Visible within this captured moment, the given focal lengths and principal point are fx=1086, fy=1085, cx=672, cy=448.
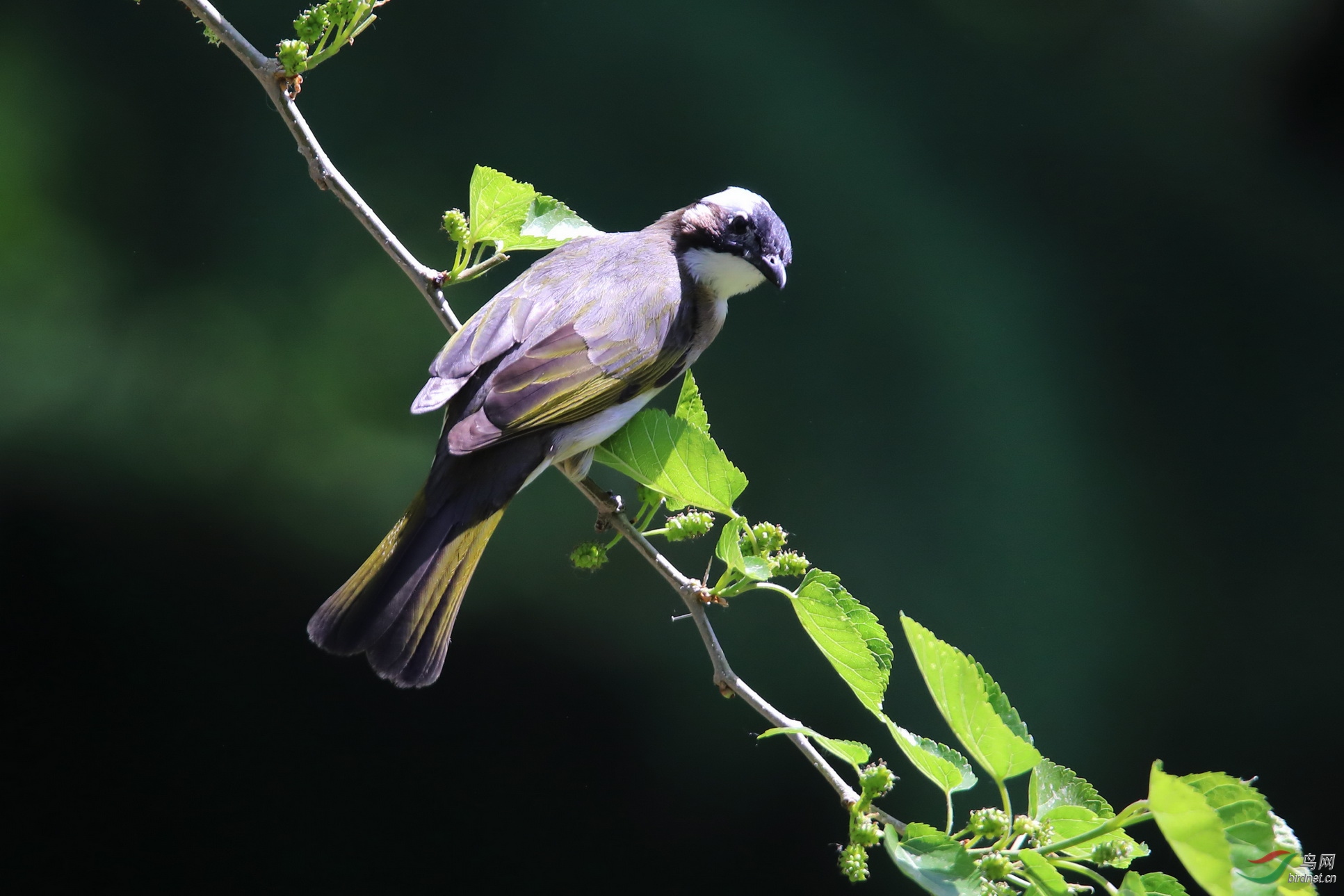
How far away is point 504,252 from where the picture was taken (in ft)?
5.63

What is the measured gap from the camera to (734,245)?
85.1 inches

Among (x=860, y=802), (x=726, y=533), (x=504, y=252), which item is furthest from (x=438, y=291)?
(x=860, y=802)

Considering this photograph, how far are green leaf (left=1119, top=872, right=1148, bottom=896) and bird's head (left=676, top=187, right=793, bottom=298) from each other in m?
1.39

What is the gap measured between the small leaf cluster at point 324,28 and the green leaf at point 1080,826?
48.5 inches

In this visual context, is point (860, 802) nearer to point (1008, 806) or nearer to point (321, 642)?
point (1008, 806)

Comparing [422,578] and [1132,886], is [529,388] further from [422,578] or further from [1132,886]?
[1132,886]

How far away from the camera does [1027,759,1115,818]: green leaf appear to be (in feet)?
3.51

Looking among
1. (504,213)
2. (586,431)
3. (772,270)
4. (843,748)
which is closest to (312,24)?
(504,213)

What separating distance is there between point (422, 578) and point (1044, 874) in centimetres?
100

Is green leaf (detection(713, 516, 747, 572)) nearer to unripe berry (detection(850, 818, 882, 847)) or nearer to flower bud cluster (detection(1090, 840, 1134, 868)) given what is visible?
unripe berry (detection(850, 818, 882, 847))

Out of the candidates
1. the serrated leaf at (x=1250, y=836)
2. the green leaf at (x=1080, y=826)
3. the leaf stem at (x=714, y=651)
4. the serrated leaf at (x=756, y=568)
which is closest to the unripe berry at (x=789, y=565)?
the serrated leaf at (x=756, y=568)

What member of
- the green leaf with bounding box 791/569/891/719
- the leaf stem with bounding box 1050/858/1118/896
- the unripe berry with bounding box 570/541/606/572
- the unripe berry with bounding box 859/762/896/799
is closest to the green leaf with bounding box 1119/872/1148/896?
the leaf stem with bounding box 1050/858/1118/896

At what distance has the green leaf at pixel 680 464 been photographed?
133 centimetres

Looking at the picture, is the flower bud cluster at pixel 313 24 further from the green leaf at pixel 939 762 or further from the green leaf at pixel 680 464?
the green leaf at pixel 939 762
